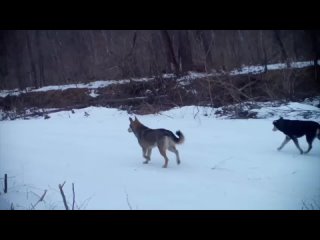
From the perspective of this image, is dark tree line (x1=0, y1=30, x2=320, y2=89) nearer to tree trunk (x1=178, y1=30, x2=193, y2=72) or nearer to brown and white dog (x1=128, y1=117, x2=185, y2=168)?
tree trunk (x1=178, y1=30, x2=193, y2=72)

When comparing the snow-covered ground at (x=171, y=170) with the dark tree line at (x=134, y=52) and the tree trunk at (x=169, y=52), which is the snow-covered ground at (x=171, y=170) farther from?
the tree trunk at (x=169, y=52)

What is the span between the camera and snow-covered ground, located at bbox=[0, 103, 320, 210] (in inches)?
240

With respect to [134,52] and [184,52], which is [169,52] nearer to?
[184,52]

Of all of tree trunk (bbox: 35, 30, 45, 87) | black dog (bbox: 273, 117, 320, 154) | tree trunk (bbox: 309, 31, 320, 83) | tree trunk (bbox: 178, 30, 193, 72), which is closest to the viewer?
black dog (bbox: 273, 117, 320, 154)

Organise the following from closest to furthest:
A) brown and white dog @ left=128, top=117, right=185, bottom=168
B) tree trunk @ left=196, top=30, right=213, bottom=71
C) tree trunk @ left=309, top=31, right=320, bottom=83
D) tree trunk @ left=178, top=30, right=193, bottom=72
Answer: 1. brown and white dog @ left=128, top=117, right=185, bottom=168
2. tree trunk @ left=309, top=31, right=320, bottom=83
3. tree trunk @ left=196, top=30, right=213, bottom=71
4. tree trunk @ left=178, top=30, right=193, bottom=72

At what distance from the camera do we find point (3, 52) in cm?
2897

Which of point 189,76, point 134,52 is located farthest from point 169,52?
point 189,76

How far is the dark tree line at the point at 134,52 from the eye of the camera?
67.0ft

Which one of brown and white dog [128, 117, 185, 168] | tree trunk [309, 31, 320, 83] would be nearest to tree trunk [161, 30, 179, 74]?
tree trunk [309, 31, 320, 83]

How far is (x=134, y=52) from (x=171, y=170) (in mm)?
18418

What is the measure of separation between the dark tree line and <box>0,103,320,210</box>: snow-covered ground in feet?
21.7

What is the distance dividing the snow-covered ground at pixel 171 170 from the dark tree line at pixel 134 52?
21.7 feet

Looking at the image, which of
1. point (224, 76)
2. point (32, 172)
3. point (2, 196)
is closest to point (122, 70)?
point (224, 76)
